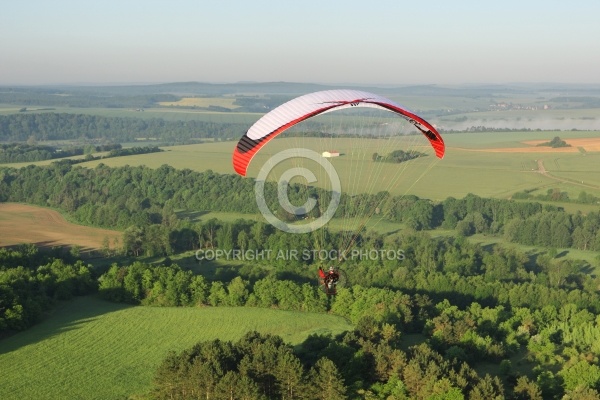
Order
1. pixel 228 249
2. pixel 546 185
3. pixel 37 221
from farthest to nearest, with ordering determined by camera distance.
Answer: pixel 546 185 < pixel 37 221 < pixel 228 249

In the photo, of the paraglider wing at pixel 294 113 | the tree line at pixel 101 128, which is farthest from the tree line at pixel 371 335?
the tree line at pixel 101 128

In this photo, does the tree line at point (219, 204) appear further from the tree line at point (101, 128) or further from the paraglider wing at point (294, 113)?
the tree line at point (101, 128)

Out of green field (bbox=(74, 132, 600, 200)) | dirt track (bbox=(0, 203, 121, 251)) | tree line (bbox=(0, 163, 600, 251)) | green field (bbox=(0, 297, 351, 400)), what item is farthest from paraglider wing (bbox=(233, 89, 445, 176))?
green field (bbox=(74, 132, 600, 200))

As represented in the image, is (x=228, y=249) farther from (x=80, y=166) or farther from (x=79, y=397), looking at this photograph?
(x=80, y=166)

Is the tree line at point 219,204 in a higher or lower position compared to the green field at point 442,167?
lower

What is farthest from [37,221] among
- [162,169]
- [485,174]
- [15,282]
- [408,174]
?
[485,174]

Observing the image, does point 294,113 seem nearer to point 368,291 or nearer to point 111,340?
point 111,340

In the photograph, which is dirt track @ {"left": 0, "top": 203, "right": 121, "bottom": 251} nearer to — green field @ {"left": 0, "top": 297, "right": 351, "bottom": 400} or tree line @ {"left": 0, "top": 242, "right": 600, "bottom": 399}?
tree line @ {"left": 0, "top": 242, "right": 600, "bottom": 399}
